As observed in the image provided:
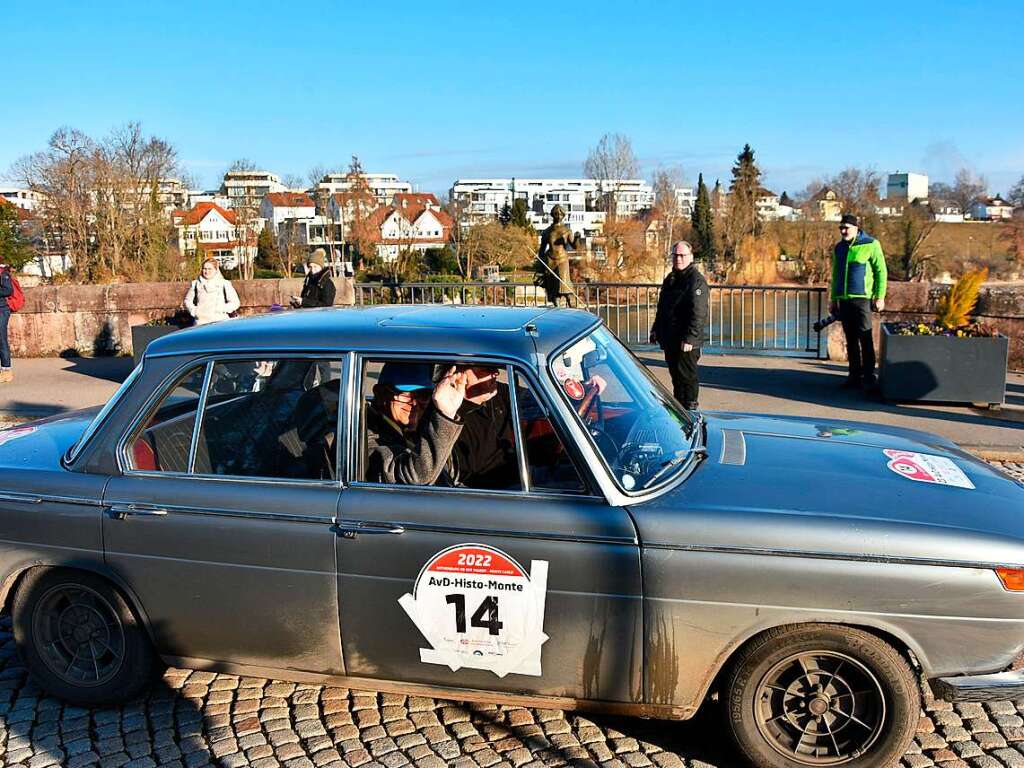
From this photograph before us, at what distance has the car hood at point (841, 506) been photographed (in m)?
3.20

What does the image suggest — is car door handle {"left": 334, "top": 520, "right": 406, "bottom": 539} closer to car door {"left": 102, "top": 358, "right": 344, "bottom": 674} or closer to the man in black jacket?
car door {"left": 102, "top": 358, "right": 344, "bottom": 674}

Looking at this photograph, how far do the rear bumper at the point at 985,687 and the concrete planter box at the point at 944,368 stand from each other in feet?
23.7

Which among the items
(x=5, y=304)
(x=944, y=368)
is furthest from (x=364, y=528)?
(x=5, y=304)

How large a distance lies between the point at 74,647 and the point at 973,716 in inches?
155

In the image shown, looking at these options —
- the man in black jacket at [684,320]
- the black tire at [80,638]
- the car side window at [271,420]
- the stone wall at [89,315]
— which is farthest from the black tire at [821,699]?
the stone wall at [89,315]

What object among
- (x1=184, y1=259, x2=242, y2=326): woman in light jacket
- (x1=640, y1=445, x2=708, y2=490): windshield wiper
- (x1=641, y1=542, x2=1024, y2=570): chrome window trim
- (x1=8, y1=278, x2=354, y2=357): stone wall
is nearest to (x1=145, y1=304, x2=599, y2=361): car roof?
(x1=640, y1=445, x2=708, y2=490): windshield wiper

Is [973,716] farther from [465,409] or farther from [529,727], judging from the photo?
[465,409]

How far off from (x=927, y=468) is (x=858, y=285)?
704 cm

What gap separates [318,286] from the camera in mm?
12031

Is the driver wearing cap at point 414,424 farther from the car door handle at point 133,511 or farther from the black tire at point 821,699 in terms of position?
the black tire at point 821,699

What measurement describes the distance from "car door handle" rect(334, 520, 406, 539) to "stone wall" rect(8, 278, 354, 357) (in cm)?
1194

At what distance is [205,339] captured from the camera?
13.3 feet

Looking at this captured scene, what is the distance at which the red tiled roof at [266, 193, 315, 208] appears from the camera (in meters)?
99.5

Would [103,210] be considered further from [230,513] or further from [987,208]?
[987,208]
